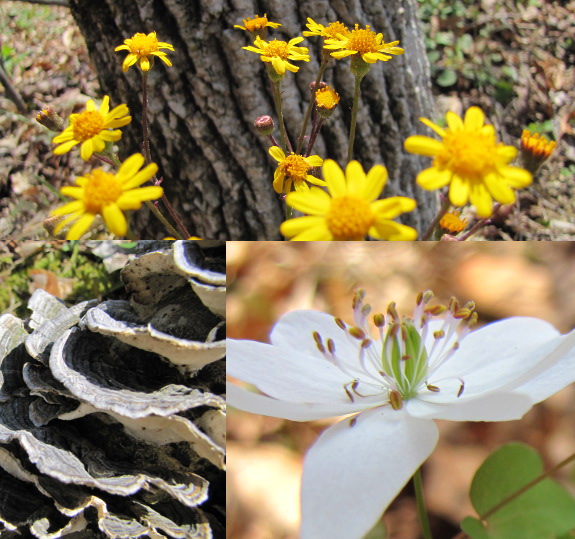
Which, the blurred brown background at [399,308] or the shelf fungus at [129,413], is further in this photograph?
the shelf fungus at [129,413]

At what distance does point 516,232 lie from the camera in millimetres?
1920

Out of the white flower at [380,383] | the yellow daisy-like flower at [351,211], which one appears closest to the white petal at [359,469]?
the white flower at [380,383]

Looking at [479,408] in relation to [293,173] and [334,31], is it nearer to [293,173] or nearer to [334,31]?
[293,173]

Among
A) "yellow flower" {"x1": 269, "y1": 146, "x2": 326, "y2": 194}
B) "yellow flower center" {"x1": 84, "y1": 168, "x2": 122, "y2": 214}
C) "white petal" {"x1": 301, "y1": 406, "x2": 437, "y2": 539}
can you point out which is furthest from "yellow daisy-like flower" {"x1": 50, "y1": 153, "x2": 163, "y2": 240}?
"white petal" {"x1": 301, "y1": 406, "x2": 437, "y2": 539}

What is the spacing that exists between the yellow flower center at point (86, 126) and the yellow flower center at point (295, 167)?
0.86ft

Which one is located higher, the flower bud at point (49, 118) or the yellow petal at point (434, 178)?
the flower bud at point (49, 118)

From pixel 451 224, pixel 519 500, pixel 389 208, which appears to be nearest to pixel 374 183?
pixel 389 208

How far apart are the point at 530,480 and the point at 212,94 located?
97cm

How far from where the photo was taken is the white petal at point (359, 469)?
0.65 metres

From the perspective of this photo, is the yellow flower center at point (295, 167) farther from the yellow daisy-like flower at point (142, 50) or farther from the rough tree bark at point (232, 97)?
the rough tree bark at point (232, 97)

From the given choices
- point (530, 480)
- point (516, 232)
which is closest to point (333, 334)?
point (530, 480)

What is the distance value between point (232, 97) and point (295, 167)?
500 mm

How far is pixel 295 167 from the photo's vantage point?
829 millimetres

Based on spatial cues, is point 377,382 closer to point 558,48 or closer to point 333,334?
point 333,334
